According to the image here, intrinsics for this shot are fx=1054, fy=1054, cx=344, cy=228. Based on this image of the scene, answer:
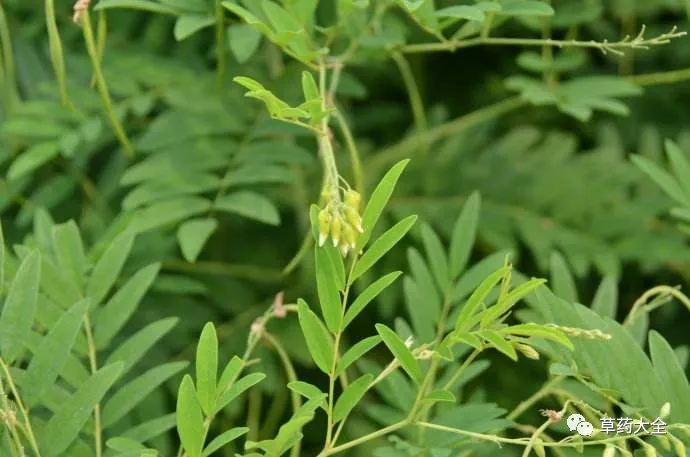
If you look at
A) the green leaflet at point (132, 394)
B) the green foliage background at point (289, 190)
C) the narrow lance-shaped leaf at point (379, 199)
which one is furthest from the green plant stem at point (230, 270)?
the narrow lance-shaped leaf at point (379, 199)

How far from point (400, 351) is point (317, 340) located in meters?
0.04

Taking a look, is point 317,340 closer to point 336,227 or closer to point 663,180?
point 336,227

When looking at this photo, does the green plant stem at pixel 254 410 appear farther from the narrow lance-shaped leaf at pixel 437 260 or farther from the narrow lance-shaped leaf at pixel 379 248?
the narrow lance-shaped leaf at pixel 379 248

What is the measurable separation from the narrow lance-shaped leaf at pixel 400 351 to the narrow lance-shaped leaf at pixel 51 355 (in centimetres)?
17

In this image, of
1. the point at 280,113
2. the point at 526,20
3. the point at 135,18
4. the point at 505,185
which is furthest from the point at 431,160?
the point at 280,113

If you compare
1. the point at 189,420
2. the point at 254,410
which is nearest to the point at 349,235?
the point at 189,420

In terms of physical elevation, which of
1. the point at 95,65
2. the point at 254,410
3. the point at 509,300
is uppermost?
the point at 95,65

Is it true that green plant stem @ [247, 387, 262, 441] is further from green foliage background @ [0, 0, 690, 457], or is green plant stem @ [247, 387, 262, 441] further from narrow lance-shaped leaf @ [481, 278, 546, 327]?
narrow lance-shaped leaf @ [481, 278, 546, 327]

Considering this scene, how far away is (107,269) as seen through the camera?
67 cm

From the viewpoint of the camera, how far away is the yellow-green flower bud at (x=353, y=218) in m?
0.53

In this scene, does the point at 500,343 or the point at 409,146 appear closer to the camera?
the point at 500,343

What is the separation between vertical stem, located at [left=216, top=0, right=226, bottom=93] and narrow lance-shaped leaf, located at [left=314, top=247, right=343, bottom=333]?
0.67ft

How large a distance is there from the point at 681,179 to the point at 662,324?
371mm

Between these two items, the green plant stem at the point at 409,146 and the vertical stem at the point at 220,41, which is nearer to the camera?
the vertical stem at the point at 220,41
